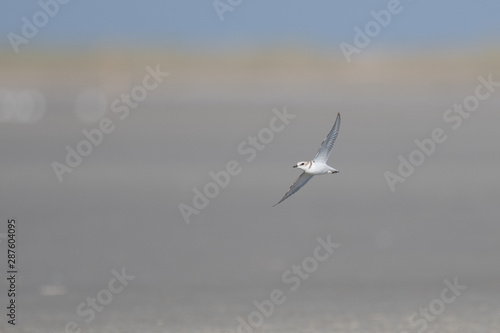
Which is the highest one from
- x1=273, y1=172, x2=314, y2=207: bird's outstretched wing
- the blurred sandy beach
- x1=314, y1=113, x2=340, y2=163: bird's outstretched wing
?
the blurred sandy beach

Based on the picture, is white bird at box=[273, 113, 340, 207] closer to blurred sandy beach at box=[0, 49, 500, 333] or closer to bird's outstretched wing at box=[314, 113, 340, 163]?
bird's outstretched wing at box=[314, 113, 340, 163]

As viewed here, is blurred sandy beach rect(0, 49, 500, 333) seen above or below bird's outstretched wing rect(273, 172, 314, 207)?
above

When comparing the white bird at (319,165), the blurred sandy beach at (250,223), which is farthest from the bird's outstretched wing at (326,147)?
the blurred sandy beach at (250,223)

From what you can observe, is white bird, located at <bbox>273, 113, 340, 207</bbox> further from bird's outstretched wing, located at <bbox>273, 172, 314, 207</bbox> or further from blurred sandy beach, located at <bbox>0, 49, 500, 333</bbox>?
blurred sandy beach, located at <bbox>0, 49, 500, 333</bbox>

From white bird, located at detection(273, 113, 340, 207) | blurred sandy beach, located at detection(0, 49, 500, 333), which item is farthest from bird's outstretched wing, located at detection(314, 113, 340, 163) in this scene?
blurred sandy beach, located at detection(0, 49, 500, 333)

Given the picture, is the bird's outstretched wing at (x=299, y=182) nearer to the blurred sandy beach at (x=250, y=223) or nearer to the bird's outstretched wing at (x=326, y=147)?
the bird's outstretched wing at (x=326, y=147)

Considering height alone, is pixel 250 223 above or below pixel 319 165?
above

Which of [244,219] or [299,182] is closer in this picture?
[299,182]

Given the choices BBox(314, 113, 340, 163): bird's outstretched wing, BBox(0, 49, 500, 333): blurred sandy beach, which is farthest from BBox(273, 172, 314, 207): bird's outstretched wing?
BBox(0, 49, 500, 333): blurred sandy beach

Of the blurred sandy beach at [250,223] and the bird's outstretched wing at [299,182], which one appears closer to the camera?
the bird's outstretched wing at [299,182]

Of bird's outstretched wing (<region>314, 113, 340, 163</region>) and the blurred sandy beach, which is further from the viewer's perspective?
the blurred sandy beach

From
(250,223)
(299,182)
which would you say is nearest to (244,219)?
(250,223)

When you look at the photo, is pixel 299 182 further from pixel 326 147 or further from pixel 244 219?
pixel 244 219

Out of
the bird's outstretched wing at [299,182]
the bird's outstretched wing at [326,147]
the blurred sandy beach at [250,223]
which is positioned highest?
the blurred sandy beach at [250,223]
